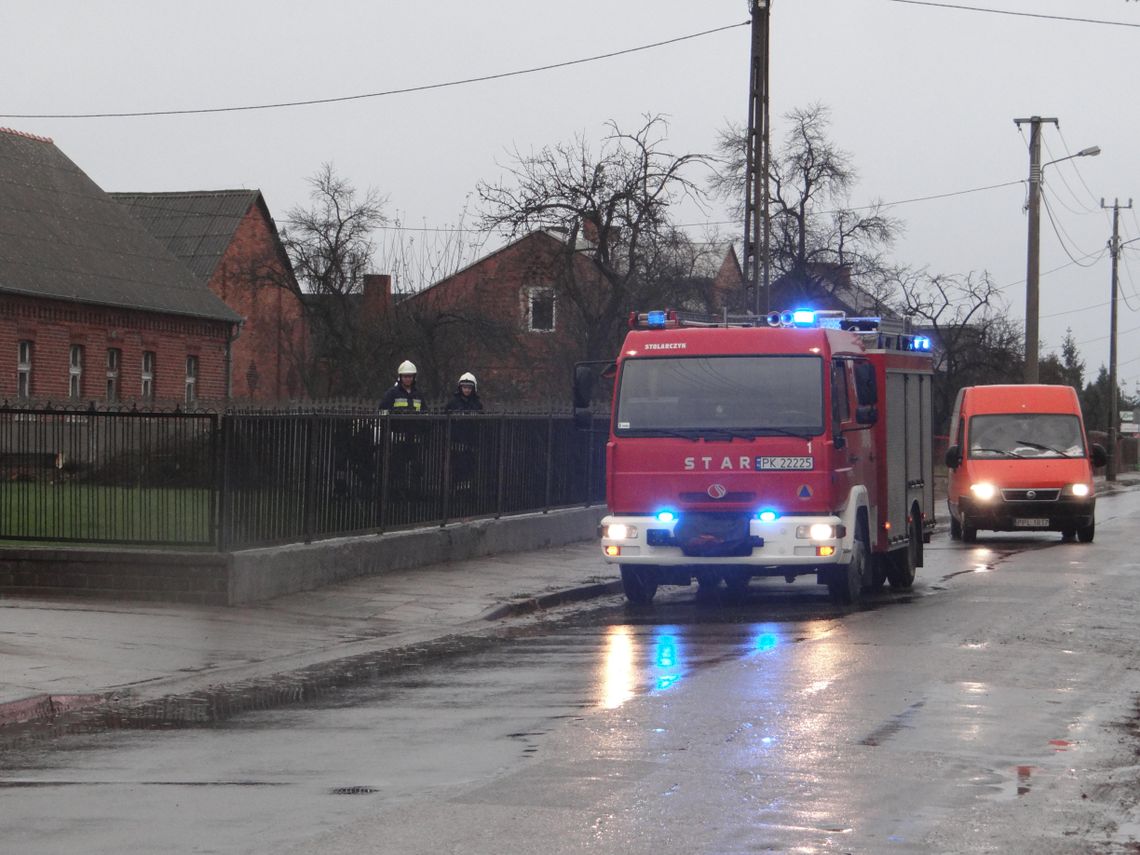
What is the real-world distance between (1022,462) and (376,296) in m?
26.3

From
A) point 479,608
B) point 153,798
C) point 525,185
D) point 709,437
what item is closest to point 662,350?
point 709,437

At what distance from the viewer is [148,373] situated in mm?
50656

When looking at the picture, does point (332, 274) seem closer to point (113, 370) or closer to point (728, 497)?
point (113, 370)

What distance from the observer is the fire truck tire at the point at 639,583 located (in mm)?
16750

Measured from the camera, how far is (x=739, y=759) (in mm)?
8094

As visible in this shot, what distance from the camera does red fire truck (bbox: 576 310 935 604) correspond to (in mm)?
15711

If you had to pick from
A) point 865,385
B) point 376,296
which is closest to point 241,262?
point 376,296

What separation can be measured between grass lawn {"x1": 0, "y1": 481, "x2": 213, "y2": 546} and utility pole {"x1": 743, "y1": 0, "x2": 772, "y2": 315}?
12.4 meters

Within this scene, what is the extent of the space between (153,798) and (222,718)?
96.9 inches

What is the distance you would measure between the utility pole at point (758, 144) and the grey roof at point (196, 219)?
1516 inches

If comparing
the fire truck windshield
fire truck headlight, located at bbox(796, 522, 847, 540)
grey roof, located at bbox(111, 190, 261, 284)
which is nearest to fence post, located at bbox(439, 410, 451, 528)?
the fire truck windshield

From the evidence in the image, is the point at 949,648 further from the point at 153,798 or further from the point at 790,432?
the point at 153,798

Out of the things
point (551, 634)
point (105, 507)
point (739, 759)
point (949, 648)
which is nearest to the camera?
point (739, 759)

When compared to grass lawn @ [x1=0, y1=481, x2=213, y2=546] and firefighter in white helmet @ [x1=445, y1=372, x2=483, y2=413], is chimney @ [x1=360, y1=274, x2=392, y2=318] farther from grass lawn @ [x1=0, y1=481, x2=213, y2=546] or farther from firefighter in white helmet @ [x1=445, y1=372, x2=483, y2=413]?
grass lawn @ [x1=0, y1=481, x2=213, y2=546]
